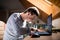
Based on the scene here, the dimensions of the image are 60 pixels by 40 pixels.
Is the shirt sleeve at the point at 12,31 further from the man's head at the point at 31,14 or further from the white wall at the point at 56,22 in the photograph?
the white wall at the point at 56,22

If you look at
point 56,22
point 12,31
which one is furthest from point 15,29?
point 56,22

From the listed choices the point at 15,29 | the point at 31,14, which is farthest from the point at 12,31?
the point at 31,14

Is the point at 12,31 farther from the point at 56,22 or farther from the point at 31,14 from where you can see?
the point at 56,22

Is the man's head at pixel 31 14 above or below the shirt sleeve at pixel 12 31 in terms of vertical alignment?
above

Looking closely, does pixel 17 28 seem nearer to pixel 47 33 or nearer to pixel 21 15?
pixel 21 15

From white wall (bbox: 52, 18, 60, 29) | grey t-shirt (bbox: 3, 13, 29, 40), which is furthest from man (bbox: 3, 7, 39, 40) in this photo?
white wall (bbox: 52, 18, 60, 29)

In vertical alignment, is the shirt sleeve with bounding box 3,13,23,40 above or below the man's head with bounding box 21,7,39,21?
below

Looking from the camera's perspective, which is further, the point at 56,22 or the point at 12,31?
the point at 56,22

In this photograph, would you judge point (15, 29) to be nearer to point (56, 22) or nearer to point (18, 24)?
point (18, 24)

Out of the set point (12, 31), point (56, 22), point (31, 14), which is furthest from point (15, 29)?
point (56, 22)

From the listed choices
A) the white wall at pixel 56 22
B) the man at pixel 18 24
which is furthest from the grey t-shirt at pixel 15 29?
the white wall at pixel 56 22

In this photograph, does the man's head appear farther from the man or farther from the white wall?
the white wall

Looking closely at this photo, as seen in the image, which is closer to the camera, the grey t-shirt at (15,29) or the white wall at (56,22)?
the grey t-shirt at (15,29)

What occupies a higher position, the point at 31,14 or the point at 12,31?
the point at 31,14
